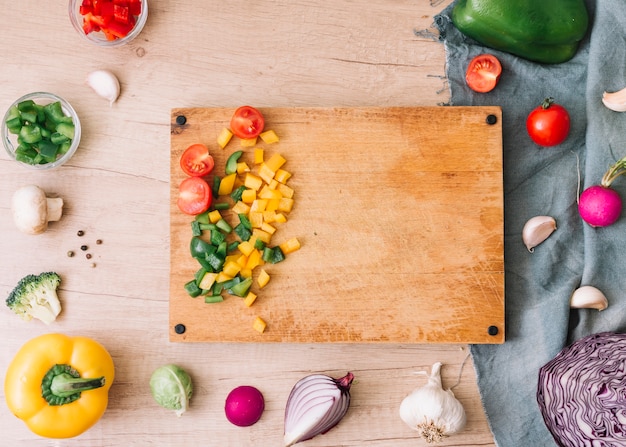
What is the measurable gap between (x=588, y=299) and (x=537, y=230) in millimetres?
260

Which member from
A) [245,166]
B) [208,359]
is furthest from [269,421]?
[245,166]

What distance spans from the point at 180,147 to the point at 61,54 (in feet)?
1.87

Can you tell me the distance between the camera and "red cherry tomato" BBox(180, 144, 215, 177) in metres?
1.98

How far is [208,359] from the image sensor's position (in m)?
2.11

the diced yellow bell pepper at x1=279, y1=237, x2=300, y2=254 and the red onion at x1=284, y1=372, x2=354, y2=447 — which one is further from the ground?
the diced yellow bell pepper at x1=279, y1=237, x2=300, y2=254

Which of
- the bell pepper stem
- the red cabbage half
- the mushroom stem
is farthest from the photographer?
the mushroom stem

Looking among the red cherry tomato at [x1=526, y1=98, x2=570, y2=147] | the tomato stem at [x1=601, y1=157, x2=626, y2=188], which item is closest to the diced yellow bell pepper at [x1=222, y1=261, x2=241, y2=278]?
the red cherry tomato at [x1=526, y1=98, x2=570, y2=147]

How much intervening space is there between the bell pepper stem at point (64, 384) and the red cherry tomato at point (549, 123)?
155 cm

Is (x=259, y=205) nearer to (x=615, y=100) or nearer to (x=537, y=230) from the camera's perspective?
(x=537, y=230)

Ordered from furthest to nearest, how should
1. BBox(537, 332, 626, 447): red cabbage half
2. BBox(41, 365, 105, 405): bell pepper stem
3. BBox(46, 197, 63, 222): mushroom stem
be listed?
BBox(46, 197, 63, 222): mushroom stem, BBox(41, 365, 105, 405): bell pepper stem, BBox(537, 332, 626, 447): red cabbage half

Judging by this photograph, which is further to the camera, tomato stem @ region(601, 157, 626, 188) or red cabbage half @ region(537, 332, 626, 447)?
tomato stem @ region(601, 157, 626, 188)

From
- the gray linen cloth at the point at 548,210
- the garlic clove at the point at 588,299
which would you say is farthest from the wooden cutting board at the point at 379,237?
the garlic clove at the point at 588,299

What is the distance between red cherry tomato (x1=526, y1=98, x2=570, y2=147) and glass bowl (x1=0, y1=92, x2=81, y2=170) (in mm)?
1483

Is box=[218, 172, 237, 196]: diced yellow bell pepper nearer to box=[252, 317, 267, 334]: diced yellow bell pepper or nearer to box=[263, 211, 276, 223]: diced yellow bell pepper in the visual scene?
box=[263, 211, 276, 223]: diced yellow bell pepper
